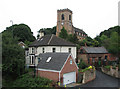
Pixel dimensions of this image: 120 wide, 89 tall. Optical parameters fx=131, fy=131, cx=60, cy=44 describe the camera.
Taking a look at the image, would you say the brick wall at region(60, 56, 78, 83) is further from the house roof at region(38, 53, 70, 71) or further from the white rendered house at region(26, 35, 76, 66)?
the white rendered house at region(26, 35, 76, 66)

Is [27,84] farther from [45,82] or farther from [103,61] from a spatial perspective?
[103,61]

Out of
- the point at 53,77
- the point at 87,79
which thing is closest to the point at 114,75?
the point at 87,79

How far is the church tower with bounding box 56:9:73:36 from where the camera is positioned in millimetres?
68375

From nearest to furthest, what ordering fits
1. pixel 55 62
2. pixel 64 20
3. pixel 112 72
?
pixel 55 62 → pixel 112 72 → pixel 64 20

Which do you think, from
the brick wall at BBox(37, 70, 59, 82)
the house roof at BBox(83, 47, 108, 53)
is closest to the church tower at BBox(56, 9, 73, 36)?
the house roof at BBox(83, 47, 108, 53)

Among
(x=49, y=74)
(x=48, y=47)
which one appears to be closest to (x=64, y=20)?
(x=48, y=47)

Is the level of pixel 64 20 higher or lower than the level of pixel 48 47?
higher

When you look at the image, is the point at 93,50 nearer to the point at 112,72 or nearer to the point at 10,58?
the point at 112,72

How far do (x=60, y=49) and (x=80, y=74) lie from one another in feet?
31.9

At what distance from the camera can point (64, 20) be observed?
6888cm

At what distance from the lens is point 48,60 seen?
71.1ft

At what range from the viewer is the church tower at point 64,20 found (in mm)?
68375

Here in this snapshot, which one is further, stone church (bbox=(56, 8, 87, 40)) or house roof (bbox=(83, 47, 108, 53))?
stone church (bbox=(56, 8, 87, 40))

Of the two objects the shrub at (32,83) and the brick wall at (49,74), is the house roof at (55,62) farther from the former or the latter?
the shrub at (32,83)
